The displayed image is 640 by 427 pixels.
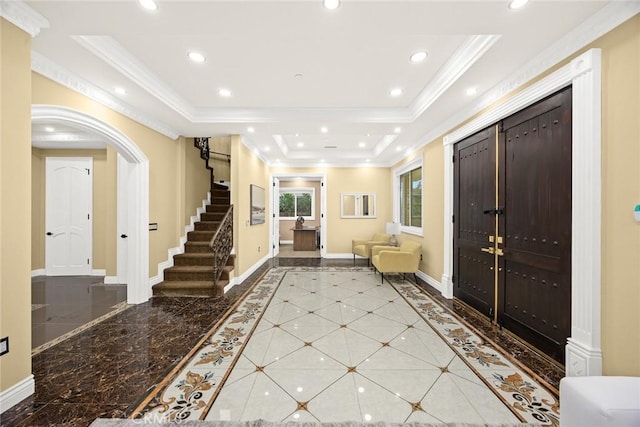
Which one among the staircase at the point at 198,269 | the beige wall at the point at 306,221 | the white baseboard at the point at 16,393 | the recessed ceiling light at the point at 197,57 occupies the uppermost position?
the recessed ceiling light at the point at 197,57

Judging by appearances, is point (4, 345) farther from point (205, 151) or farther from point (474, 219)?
point (205, 151)

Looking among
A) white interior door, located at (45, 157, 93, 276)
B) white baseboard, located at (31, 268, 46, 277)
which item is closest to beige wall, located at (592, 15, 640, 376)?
white interior door, located at (45, 157, 93, 276)

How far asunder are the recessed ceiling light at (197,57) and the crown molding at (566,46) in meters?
3.29

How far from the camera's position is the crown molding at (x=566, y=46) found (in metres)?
1.79

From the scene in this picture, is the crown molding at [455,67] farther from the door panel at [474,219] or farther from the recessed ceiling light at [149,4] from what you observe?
the recessed ceiling light at [149,4]

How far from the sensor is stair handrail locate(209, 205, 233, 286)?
4199mm

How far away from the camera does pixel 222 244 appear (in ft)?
14.8

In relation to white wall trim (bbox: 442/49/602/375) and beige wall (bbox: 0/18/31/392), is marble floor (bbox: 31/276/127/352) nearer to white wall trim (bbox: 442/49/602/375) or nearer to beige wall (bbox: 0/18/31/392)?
beige wall (bbox: 0/18/31/392)

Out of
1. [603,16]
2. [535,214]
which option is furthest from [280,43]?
[535,214]

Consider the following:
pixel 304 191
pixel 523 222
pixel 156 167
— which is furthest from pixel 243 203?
pixel 304 191

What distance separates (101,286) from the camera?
4.67 metres

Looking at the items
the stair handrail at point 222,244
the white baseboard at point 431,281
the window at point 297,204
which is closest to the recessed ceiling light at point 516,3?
the white baseboard at point 431,281

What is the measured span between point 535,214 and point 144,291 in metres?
5.15

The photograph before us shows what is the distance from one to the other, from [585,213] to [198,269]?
4998mm
